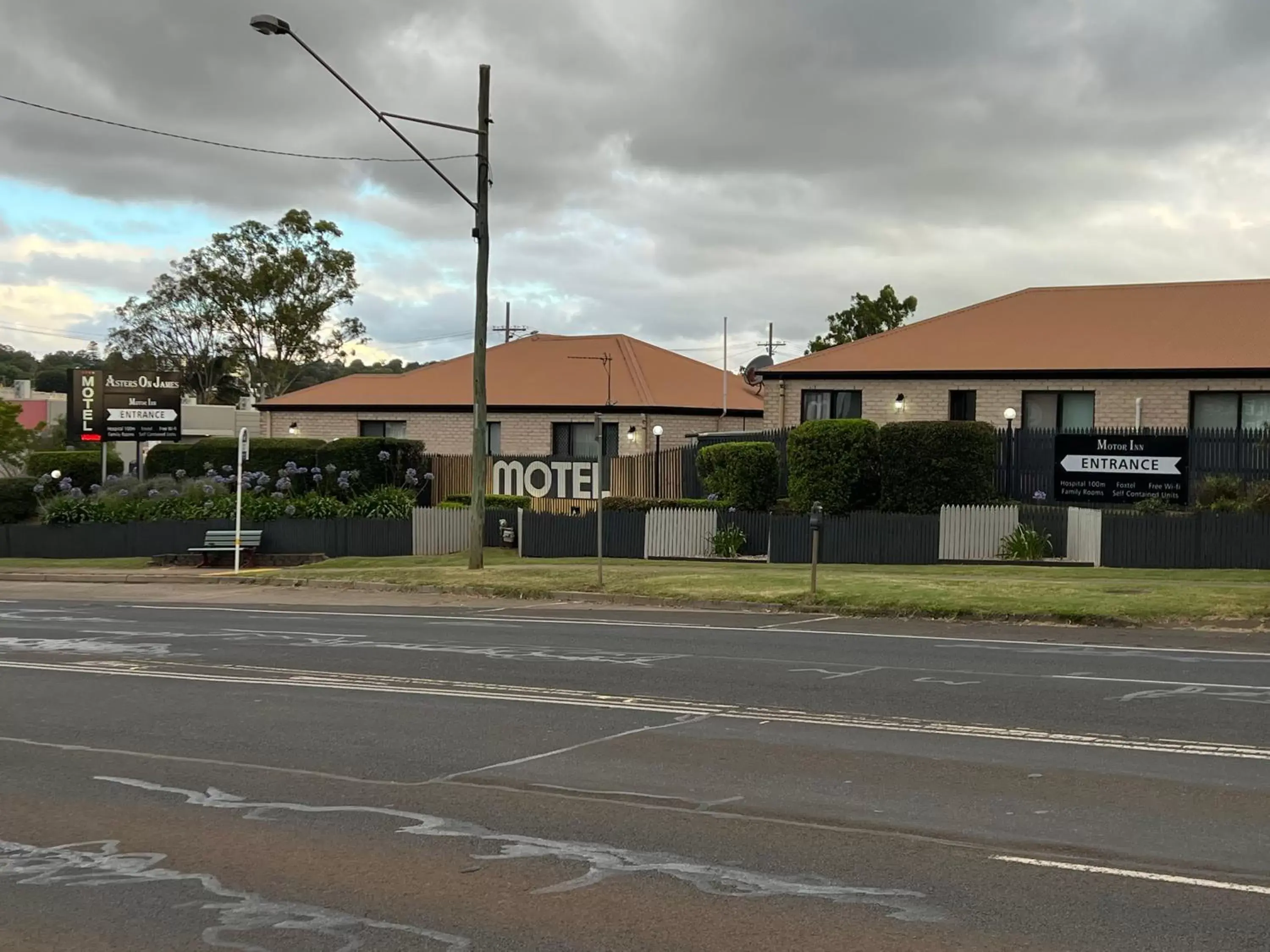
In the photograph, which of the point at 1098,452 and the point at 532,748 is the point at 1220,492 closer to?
the point at 1098,452

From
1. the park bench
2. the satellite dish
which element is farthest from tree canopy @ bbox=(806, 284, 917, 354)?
the park bench

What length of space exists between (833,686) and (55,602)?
16169 millimetres

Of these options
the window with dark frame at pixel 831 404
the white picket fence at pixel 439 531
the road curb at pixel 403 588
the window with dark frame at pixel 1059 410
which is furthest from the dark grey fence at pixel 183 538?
the window with dark frame at pixel 1059 410

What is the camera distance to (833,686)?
10891 mm

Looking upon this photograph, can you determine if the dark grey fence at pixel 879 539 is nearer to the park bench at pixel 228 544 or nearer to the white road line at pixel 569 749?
the park bench at pixel 228 544

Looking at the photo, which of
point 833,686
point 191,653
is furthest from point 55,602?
point 833,686

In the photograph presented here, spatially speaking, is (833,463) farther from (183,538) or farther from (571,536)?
(183,538)

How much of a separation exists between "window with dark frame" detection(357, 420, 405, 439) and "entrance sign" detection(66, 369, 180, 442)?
643 centimetres

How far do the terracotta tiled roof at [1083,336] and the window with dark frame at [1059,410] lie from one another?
773 millimetres

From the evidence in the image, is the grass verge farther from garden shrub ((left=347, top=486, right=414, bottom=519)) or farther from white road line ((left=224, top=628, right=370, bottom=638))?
white road line ((left=224, top=628, right=370, bottom=638))

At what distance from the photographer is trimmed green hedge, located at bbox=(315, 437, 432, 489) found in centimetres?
3688

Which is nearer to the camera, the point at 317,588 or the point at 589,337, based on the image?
the point at 317,588

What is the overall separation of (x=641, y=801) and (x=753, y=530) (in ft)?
65.9

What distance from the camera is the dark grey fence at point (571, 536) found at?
28.0 meters
